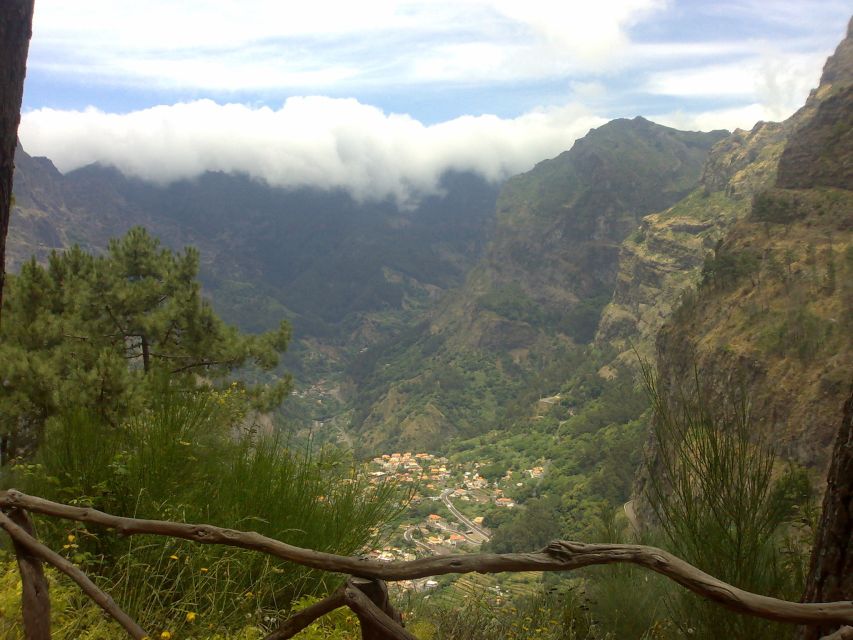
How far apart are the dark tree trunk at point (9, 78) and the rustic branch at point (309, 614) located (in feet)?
5.25

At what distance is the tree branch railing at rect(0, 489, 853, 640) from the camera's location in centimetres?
149

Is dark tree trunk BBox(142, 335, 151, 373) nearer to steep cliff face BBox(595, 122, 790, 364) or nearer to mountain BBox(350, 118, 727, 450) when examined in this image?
steep cliff face BBox(595, 122, 790, 364)

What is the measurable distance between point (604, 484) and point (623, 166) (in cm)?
12518

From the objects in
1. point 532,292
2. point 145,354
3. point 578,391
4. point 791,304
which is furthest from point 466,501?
point 532,292

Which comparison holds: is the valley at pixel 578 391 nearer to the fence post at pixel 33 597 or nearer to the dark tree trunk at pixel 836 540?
the dark tree trunk at pixel 836 540

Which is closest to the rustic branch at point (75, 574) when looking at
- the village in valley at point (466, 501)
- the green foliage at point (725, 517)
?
the green foliage at point (725, 517)

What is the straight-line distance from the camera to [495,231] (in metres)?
174

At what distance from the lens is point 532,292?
15938 centimetres

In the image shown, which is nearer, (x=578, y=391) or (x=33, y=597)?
(x=33, y=597)

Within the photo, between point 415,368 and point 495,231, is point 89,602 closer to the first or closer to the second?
point 415,368

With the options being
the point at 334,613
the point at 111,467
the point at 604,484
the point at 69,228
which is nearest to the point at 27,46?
the point at 111,467

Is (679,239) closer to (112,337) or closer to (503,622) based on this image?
(112,337)

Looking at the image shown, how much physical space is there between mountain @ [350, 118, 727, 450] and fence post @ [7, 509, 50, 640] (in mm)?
104812

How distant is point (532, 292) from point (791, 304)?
125 m
